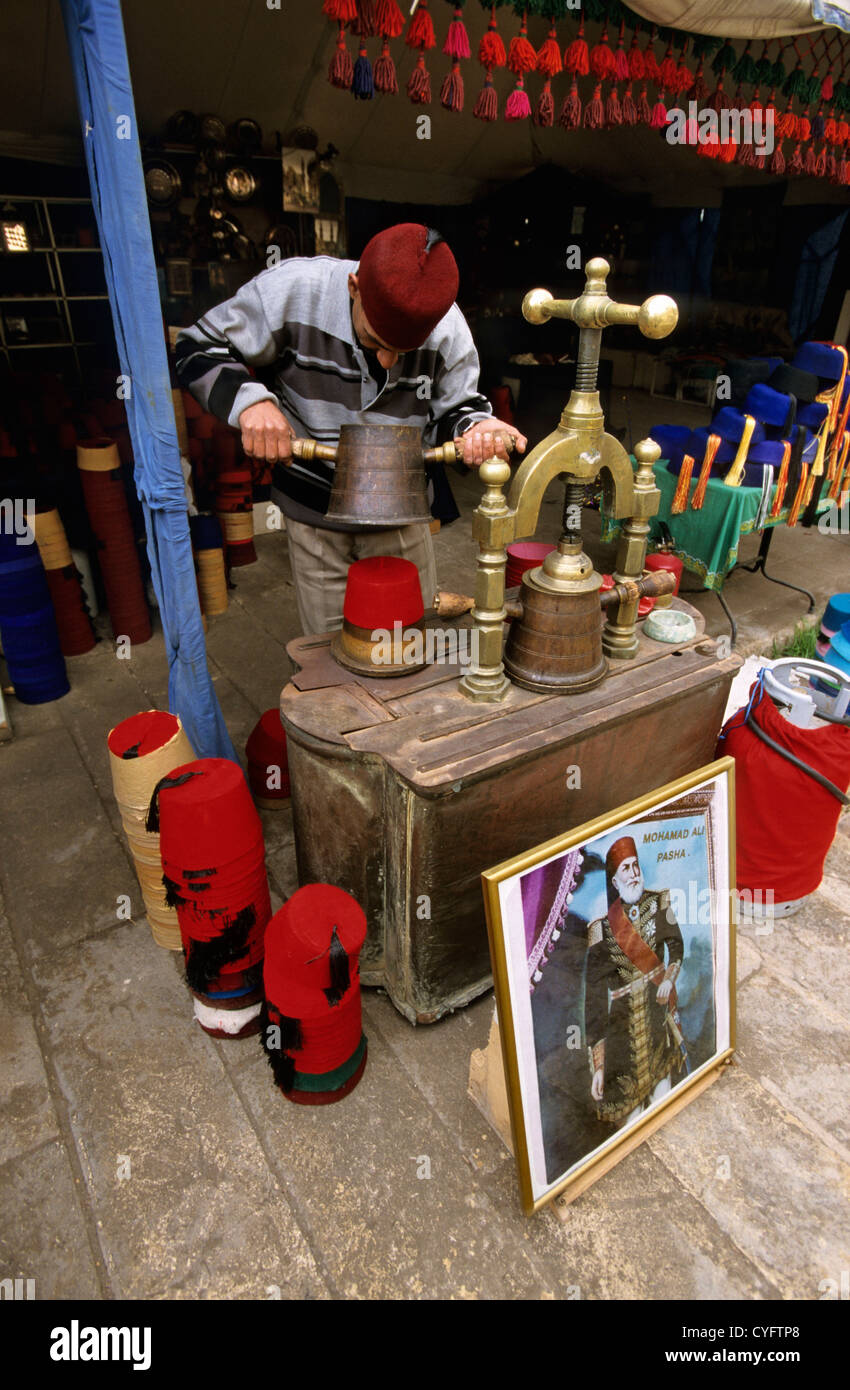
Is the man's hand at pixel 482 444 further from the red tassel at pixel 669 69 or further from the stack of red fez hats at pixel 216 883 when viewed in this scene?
the red tassel at pixel 669 69

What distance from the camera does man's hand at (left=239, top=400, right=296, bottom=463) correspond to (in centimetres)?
189

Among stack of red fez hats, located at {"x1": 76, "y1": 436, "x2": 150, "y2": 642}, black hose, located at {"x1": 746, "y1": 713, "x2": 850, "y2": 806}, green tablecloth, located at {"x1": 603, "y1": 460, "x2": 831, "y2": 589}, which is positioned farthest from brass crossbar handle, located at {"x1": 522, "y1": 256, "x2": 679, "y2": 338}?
stack of red fez hats, located at {"x1": 76, "y1": 436, "x2": 150, "y2": 642}

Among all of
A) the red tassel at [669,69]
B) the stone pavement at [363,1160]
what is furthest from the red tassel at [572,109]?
the stone pavement at [363,1160]

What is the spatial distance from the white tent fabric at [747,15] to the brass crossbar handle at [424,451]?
2199 mm

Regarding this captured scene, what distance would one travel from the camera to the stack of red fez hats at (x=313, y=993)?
1784mm

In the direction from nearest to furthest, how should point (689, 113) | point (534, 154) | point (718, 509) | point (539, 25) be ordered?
1. point (689, 113)
2. point (718, 509)
3. point (539, 25)
4. point (534, 154)

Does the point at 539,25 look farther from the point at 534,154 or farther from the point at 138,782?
the point at 138,782

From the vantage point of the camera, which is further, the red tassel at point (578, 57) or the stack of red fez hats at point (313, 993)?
the red tassel at point (578, 57)

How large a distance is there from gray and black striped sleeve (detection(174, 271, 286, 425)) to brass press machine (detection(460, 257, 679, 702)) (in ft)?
2.83

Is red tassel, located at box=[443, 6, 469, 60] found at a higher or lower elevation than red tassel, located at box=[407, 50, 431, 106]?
higher

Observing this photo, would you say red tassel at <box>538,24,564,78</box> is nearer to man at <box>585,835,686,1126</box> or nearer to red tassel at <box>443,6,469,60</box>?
red tassel at <box>443,6,469,60</box>

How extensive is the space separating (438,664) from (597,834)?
761 mm

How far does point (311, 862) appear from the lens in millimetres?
2172
